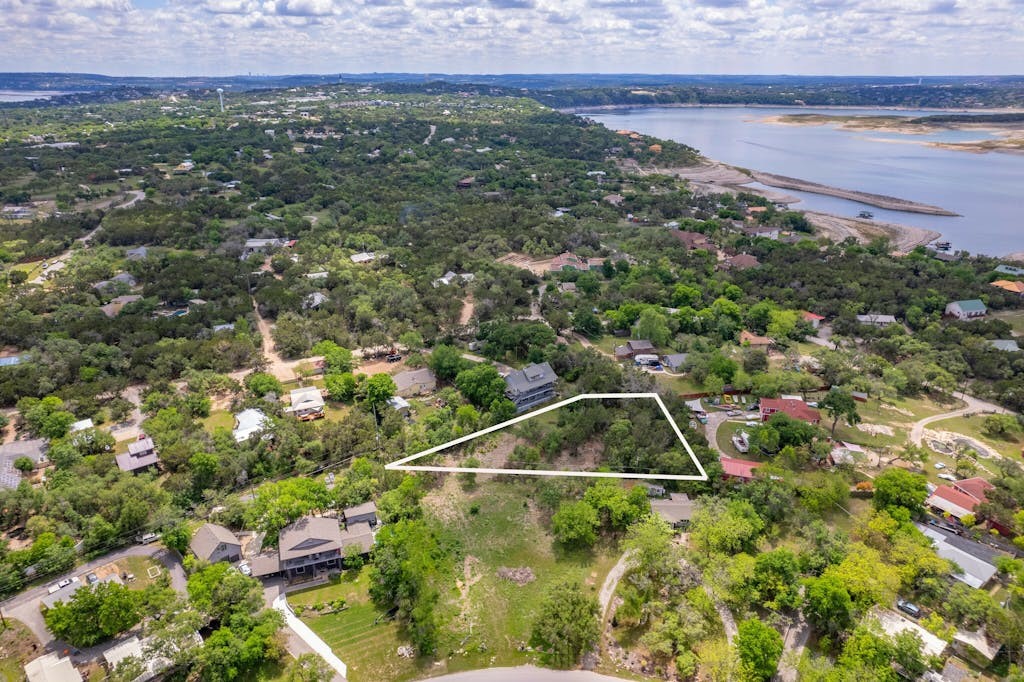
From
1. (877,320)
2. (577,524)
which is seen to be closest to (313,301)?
(577,524)

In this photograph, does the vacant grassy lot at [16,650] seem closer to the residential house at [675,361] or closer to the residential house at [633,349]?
the residential house at [633,349]

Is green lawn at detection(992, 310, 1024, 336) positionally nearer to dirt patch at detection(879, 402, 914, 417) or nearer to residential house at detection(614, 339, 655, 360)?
dirt patch at detection(879, 402, 914, 417)

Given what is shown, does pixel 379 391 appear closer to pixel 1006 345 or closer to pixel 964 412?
pixel 964 412

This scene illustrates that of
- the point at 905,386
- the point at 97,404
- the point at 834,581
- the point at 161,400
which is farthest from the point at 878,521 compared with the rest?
the point at 97,404

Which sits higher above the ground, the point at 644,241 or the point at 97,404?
the point at 644,241

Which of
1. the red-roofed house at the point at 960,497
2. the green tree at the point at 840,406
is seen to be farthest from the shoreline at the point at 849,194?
the red-roofed house at the point at 960,497

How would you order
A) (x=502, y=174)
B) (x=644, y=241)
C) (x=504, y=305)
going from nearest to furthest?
1. (x=504, y=305)
2. (x=644, y=241)
3. (x=502, y=174)

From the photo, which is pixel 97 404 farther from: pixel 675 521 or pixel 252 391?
pixel 675 521
